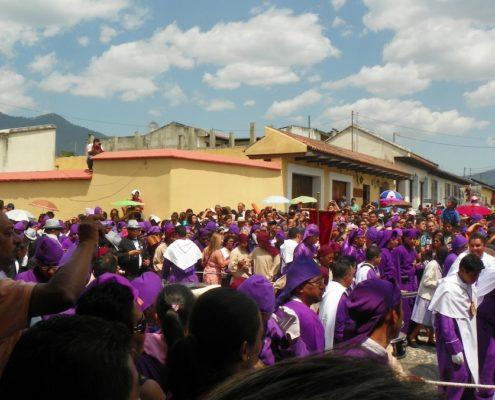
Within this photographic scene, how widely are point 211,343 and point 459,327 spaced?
3.36 metres

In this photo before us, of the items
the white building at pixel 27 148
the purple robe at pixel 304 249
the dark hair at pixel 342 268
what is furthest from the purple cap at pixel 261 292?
the white building at pixel 27 148

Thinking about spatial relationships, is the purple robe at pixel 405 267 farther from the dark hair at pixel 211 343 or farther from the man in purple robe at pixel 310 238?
the dark hair at pixel 211 343

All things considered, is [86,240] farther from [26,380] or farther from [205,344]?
[26,380]

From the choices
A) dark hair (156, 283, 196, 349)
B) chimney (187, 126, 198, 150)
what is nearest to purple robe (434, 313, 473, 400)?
dark hair (156, 283, 196, 349)

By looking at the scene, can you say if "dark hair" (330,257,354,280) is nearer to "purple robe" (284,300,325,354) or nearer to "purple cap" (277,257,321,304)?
"purple cap" (277,257,321,304)

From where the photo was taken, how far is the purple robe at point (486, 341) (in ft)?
16.8

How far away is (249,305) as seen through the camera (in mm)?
2639

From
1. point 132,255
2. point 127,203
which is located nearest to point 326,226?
point 132,255

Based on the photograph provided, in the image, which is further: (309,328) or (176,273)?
(176,273)

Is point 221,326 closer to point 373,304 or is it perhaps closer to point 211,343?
point 211,343

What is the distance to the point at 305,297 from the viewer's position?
4.25 m

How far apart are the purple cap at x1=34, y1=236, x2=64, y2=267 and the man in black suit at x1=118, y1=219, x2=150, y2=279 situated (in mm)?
1394

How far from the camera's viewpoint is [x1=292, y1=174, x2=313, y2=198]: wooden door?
2305cm

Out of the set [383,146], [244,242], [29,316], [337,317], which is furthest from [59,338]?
[383,146]
